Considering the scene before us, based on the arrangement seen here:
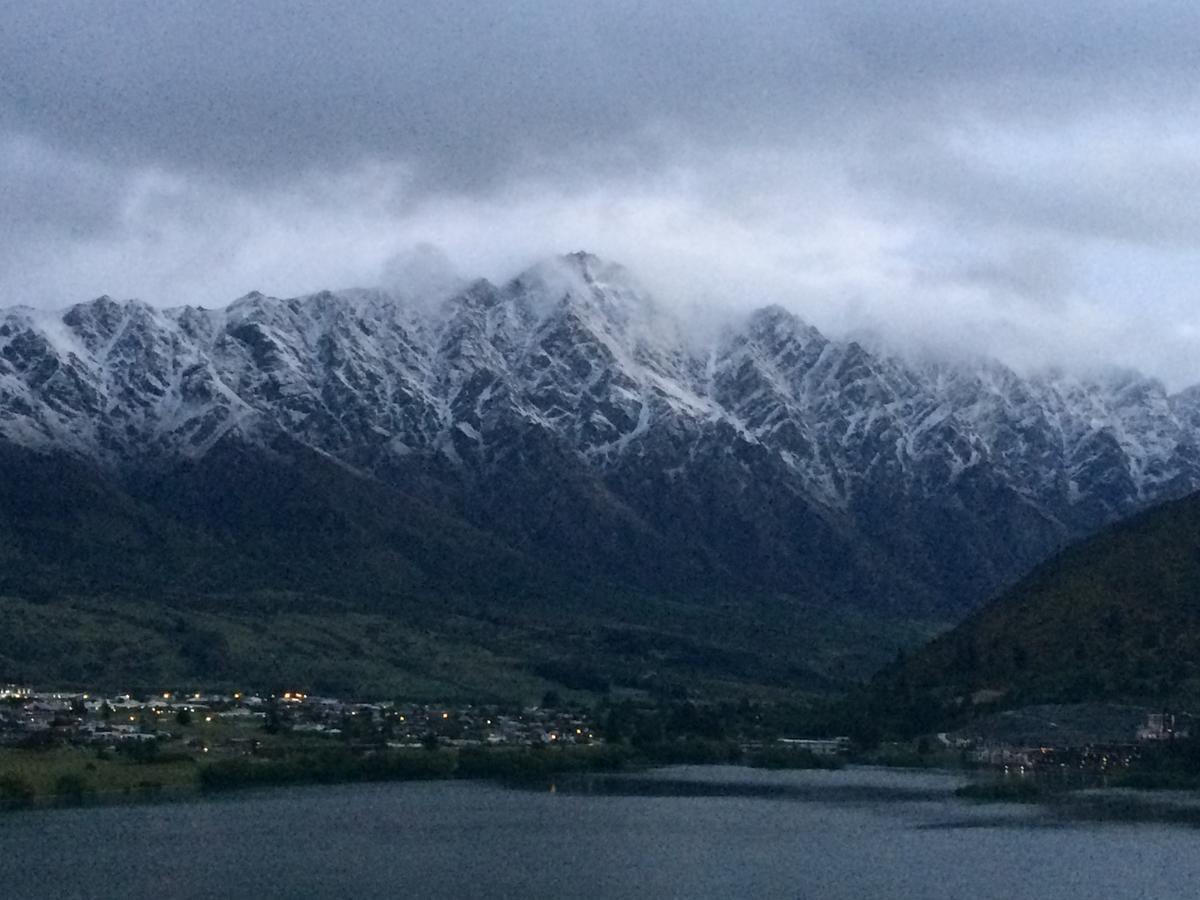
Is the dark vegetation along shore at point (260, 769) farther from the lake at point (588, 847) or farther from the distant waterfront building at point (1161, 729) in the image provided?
the distant waterfront building at point (1161, 729)

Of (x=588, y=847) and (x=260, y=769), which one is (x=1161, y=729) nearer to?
(x=588, y=847)

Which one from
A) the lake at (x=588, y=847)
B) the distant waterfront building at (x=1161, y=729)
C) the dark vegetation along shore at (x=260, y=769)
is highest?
→ the distant waterfront building at (x=1161, y=729)

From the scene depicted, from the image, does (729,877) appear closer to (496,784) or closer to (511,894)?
(511,894)

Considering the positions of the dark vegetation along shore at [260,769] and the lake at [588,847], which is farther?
the dark vegetation along shore at [260,769]

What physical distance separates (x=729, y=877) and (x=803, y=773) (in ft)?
224

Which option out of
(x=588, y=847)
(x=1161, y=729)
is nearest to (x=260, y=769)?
(x=588, y=847)

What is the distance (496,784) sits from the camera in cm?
17988

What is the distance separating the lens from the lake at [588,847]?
12125 cm

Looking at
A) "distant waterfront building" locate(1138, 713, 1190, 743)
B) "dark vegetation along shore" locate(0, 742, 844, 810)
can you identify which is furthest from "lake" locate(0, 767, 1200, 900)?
"distant waterfront building" locate(1138, 713, 1190, 743)

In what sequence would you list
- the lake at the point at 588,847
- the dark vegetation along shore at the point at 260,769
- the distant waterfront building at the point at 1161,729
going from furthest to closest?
1. the distant waterfront building at the point at 1161,729
2. the dark vegetation along shore at the point at 260,769
3. the lake at the point at 588,847

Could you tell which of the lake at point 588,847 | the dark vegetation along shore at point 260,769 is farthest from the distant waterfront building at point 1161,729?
the dark vegetation along shore at point 260,769

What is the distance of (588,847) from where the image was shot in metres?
137

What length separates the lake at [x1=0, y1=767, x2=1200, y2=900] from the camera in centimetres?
12125

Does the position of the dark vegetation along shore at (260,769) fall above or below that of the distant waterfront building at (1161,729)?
below
